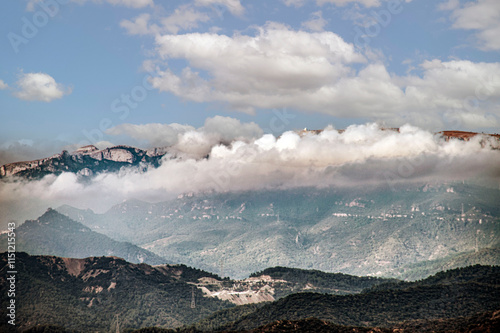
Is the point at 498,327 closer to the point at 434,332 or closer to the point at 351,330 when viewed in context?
the point at 434,332

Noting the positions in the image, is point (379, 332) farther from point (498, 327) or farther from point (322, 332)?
point (498, 327)

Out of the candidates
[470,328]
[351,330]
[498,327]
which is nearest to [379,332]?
[351,330]

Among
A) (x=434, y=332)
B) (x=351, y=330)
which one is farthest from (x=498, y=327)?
(x=351, y=330)

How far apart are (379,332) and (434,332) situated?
22477mm

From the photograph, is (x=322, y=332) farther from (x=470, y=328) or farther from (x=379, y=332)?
(x=470, y=328)

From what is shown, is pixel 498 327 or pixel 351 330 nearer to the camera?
pixel 498 327

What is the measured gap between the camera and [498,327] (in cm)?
15875

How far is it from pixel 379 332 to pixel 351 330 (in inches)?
426

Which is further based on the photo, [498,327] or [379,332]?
[379,332]

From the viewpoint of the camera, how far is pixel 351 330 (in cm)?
19675

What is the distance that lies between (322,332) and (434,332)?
4025 cm

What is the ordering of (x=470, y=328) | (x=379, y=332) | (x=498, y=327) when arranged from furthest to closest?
(x=379, y=332), (x=470, y=328), (x=498, y=327)

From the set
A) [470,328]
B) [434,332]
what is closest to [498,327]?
[470,328]

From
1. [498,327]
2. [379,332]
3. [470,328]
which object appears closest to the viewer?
[498,327]
